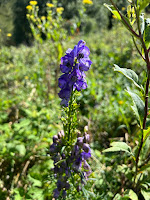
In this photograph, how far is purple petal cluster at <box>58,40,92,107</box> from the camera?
1013 mm

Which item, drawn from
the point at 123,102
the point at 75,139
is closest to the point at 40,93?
the point at 123,102

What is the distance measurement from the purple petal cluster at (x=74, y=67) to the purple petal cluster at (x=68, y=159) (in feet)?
1.13

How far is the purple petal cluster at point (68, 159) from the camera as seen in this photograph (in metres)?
1.19

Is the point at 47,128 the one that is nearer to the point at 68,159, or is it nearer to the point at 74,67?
the point at 68,159

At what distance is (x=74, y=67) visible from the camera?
1.02 meters

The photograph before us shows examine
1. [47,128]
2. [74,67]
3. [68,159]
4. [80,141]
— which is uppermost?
[74,67]

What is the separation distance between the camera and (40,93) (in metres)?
3.28

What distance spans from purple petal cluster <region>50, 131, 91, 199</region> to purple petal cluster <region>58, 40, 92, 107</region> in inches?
13.5

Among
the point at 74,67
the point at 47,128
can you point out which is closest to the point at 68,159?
the point at 74,67

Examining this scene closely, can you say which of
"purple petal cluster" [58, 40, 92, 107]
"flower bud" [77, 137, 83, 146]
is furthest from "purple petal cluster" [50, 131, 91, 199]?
"purple petal cluster" [58, 40, 92, 107]

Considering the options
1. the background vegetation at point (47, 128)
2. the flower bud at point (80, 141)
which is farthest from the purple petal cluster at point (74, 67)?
the flower bud at point (80, 141)

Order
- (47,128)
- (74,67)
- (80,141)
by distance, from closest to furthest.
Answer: (74,67) < (80,141) < (47,128)

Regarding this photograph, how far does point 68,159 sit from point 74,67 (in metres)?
0.61

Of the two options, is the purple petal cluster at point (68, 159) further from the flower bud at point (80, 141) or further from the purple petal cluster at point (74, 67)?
the purple petal cluster at point (74, 67)
